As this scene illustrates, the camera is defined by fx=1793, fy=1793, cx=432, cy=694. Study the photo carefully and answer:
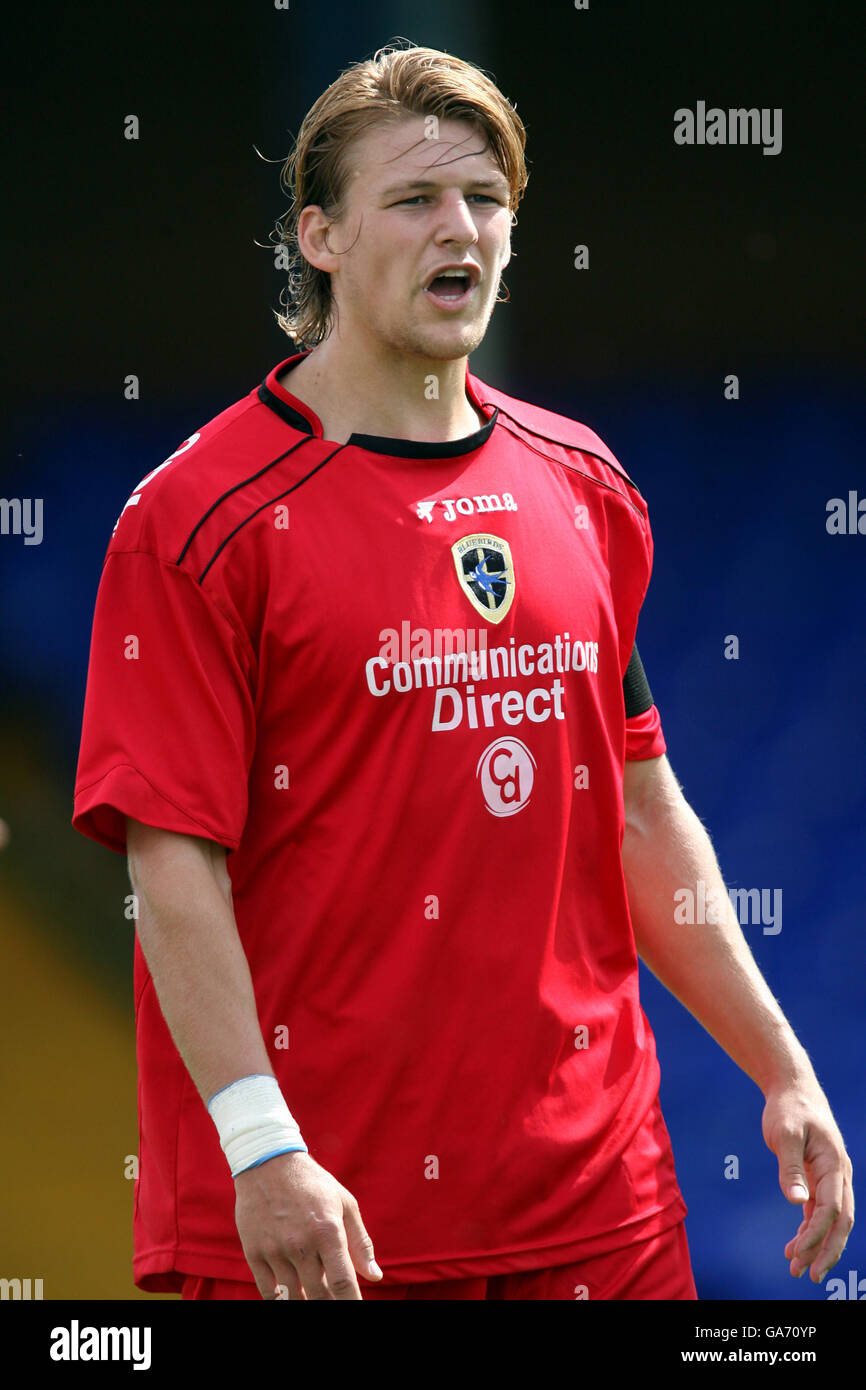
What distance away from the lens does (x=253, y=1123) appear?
76.3 inches

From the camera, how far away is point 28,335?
128 inches

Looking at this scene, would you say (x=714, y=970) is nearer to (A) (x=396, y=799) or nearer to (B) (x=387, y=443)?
(A) (x=396, y=799)

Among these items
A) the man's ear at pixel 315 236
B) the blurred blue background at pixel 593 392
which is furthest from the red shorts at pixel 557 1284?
the man's ear at pixel 315 236

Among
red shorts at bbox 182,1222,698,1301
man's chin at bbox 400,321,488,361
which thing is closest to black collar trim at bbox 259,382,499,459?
man's chin at bbox 400,321,488,361

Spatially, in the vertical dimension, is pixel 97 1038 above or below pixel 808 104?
below

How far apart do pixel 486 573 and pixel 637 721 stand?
1.34 ft

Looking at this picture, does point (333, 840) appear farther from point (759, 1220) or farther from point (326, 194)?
point (759, 1220)

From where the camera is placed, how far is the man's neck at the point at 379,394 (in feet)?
7.59

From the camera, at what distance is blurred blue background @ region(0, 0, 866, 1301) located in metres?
3.22

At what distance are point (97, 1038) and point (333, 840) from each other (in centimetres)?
138

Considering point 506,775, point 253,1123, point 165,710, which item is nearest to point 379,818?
point 506,775

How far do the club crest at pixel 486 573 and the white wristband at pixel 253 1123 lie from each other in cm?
65

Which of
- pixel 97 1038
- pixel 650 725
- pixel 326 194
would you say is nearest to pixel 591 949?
pixel 650 725

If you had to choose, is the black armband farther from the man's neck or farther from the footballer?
the man's neck
